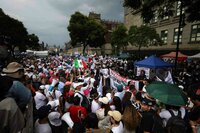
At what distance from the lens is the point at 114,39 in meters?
45.6

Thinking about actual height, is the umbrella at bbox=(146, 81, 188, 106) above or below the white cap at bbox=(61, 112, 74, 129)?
above

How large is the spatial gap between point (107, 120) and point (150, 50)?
30.4m

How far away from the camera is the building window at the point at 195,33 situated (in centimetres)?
2336

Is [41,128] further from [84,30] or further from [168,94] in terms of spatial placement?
[84,30]

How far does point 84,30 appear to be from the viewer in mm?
50094

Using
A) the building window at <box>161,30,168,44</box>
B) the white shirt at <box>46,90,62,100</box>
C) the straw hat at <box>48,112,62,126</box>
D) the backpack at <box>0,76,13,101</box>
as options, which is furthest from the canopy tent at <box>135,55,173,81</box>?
the building window at <box>161,30,168,44</box>

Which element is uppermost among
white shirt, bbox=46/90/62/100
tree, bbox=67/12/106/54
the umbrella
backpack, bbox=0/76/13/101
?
tree, bbox=67/12/106/54

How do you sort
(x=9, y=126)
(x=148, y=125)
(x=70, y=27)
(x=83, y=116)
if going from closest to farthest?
1. (x=9, y=126)
2. (x=148, y=125)
3. (x=83, y=116)
4. (x=70, y=27)

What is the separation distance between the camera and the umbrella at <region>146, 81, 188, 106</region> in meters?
4.04

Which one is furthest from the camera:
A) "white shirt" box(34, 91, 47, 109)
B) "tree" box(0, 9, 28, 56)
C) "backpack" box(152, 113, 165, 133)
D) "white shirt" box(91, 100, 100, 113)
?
"tree" box(0, 9, 28, 56)

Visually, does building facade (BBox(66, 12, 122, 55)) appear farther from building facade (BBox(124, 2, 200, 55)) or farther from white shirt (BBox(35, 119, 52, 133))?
white shirt (BBox(35, 119, 52, 133))

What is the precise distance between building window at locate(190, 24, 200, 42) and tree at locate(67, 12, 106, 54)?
1139 inches

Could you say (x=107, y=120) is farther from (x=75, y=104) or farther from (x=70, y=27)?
(x=70, y=27)

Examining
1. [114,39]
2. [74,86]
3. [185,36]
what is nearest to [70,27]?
[114,39]
